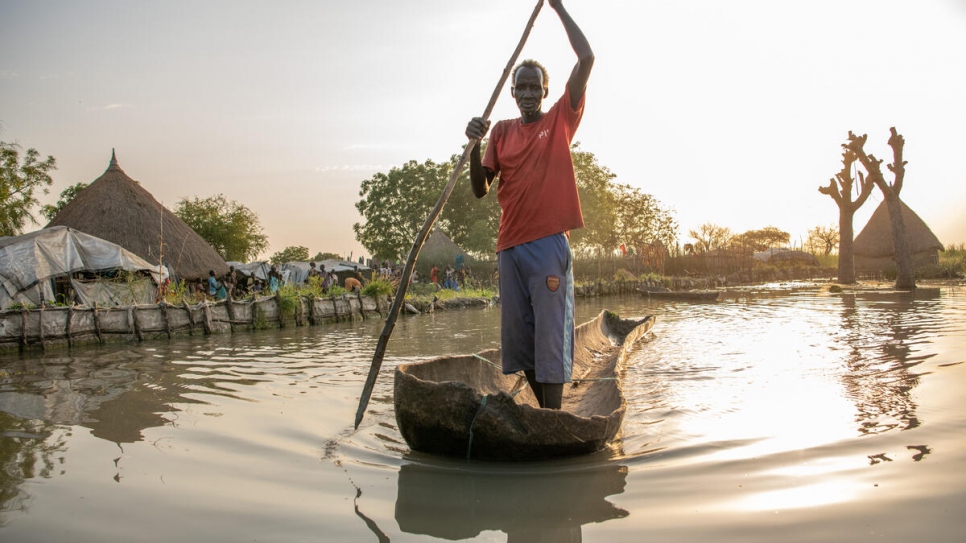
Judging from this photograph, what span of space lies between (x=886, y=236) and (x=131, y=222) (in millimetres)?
26739

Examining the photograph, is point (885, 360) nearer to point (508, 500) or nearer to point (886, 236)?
point (508, 500)

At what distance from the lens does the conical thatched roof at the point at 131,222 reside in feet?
52.3

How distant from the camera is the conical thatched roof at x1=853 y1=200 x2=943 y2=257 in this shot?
23.8 metres

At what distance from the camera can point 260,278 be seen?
22297mm

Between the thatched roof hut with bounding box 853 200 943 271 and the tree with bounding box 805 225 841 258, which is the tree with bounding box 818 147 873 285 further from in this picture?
the tree with bounding box 805 225 841 258

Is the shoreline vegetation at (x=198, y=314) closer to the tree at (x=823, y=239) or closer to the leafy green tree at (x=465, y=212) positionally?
the leafy green tree at (x=465, y=212)

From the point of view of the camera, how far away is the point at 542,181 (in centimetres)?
266

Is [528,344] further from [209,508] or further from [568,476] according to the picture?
[209,508]

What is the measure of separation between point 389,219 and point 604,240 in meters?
11.5

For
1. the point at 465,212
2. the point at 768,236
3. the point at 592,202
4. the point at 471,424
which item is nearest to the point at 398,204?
the point at 465,212

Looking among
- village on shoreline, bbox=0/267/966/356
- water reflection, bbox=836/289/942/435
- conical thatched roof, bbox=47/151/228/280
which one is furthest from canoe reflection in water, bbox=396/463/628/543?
conical thatched roof, bbox=47/151/228/280

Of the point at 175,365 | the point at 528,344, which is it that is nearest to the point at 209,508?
the point at 528,344

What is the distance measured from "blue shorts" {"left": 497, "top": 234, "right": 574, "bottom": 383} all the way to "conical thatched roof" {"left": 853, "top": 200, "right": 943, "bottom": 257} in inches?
1022

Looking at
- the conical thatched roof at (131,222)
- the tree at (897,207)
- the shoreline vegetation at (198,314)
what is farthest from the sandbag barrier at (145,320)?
the tree at (897,207)
